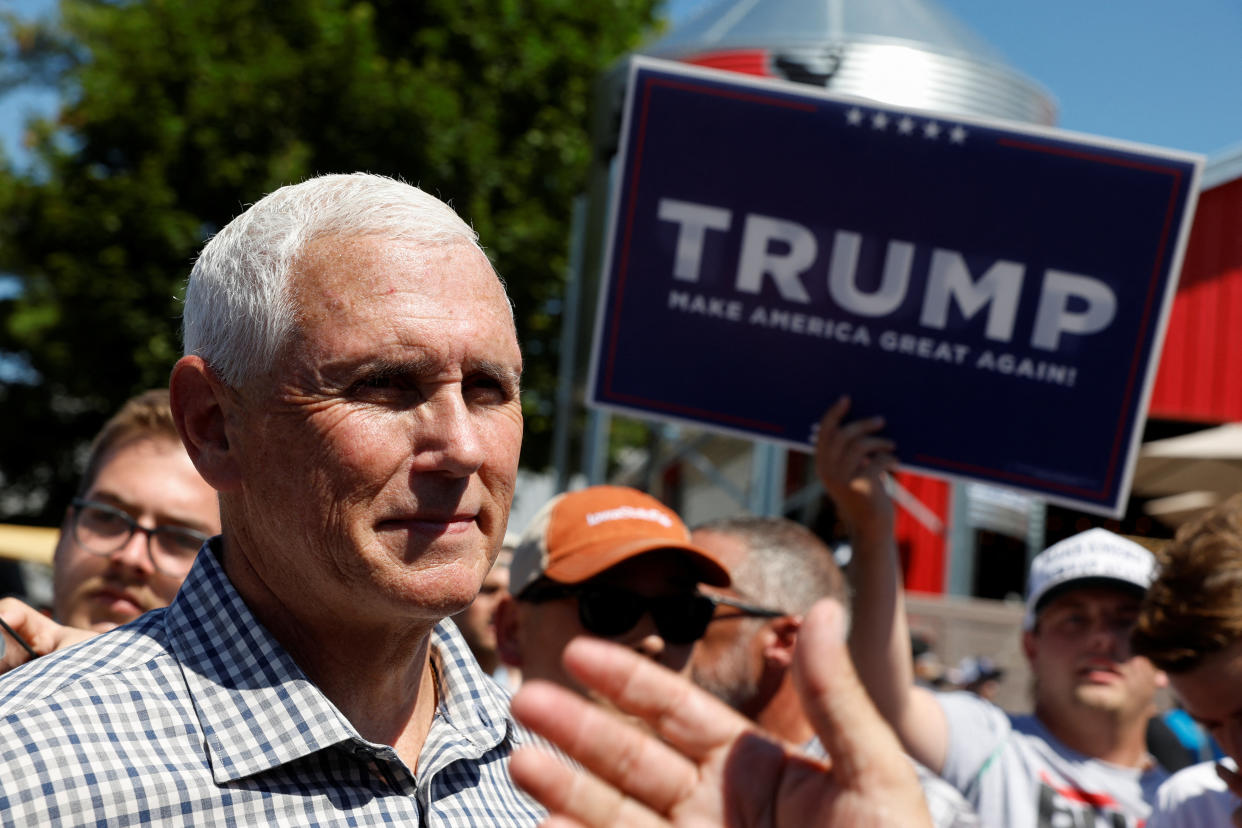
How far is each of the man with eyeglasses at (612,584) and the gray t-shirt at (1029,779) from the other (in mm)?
820

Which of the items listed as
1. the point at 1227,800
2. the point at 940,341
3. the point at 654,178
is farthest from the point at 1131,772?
the point at 654,178

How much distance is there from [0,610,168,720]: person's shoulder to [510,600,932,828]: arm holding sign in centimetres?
63

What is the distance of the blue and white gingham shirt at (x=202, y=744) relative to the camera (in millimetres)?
1506

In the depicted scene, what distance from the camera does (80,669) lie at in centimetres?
164

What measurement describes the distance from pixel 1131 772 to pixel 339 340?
9.51 ft

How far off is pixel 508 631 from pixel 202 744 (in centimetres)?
179

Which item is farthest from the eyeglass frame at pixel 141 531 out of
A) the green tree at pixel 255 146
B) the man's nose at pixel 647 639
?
the green tree at pixel 255 146

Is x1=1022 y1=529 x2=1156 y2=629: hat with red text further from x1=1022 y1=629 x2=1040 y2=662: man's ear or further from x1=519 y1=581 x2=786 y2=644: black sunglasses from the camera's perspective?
x1=519 y1=581 x2=786 y2=644: black sunglasses

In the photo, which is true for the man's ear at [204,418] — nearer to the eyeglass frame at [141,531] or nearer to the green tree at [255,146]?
the eyeglass frame at [141,531]

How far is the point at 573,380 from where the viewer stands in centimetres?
948

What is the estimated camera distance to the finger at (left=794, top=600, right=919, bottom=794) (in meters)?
1.25

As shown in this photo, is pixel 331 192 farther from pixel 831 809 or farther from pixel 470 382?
pixel 831 809

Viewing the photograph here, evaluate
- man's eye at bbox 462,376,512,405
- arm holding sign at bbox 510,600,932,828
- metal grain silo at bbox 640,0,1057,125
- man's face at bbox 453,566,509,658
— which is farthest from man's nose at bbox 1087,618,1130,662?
metal grain silo at bbox 640,0,1057,125

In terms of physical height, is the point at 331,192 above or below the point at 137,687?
above
